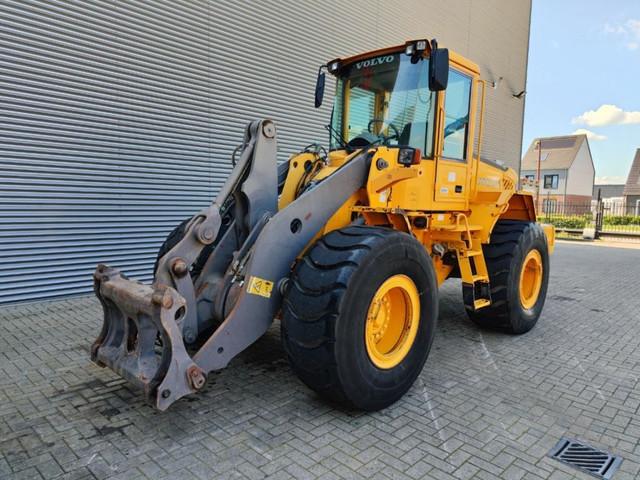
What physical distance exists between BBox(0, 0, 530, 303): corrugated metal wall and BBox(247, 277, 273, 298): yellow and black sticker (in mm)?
4277

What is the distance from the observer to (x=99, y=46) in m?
6.30

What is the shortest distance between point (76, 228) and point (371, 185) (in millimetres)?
4569

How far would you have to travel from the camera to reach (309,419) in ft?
10.6

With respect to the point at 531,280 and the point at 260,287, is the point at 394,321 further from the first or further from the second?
the point at 531,280

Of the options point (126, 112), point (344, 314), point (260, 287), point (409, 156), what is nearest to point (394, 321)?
point (344, 314)

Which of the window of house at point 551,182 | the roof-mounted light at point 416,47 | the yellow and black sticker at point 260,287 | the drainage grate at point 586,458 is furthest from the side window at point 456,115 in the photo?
the window of house at point 551,182

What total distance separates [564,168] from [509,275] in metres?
45.8

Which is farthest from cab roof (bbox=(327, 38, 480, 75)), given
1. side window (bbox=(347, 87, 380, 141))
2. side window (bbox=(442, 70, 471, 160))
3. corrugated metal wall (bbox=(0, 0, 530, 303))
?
corrugated metal wall (bbox=(0, 0, 530, 303))

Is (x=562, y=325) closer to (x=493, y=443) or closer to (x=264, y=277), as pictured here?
(x=493, y=443)

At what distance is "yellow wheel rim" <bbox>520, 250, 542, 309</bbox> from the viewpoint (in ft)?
18.8

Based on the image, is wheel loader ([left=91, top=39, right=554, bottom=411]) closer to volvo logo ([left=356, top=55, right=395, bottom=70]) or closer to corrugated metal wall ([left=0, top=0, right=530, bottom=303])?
volvo logo ([left=356, top=55, right=395, bottom=70])

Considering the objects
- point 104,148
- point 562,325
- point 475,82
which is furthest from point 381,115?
point 104,148

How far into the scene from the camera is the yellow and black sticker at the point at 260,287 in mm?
3178

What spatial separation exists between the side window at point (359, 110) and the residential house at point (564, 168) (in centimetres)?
4255
